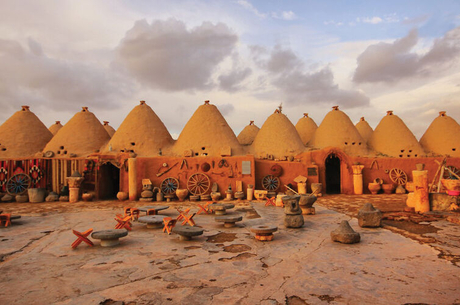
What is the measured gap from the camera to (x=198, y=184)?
542 inches

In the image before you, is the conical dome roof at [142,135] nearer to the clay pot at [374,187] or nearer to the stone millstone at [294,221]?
the clay pot at [374,187]

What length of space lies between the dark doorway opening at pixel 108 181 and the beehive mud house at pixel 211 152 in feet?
0.18

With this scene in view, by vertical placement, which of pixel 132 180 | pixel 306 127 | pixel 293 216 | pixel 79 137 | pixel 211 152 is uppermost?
pixel 306 127

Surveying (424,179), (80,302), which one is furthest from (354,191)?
(80,302)

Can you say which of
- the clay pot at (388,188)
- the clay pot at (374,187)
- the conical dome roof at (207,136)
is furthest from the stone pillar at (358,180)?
the conical dome roof at (207,136)

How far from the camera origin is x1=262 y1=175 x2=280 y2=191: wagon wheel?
14.4m

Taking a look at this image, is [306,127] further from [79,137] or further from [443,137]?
[79,137]

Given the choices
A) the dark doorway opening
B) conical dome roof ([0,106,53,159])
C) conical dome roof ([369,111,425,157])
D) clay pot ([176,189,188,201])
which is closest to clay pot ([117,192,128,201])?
the dark doorway opening

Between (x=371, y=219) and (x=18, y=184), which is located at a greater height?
(x=18, y=184)

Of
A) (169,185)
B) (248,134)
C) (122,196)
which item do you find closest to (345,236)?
(169,185)

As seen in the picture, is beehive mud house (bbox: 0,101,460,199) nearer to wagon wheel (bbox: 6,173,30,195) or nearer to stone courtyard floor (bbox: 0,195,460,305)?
wagon wheel (bbox: 6,173,30,195)

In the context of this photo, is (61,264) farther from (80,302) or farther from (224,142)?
(224,142)

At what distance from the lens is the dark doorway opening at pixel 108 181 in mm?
14914

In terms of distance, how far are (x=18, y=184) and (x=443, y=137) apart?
27.6 m
